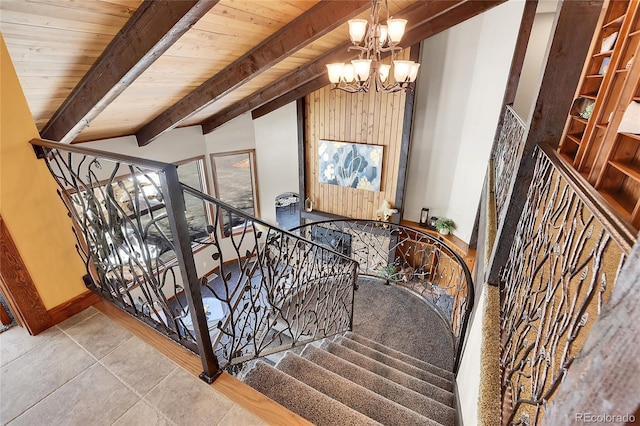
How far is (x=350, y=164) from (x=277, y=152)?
2.03 metres

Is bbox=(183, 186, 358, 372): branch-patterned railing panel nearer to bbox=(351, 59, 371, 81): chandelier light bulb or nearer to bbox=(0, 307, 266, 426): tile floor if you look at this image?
bbox=(0, 307, 266, 426): tile floor

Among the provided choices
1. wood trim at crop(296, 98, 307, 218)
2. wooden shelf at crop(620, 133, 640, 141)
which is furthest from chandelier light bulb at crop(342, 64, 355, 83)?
wood trim at crop(296, 98, 307, 218)

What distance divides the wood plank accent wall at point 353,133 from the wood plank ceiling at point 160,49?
107 centimetres

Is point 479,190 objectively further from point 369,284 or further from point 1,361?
point 1,361

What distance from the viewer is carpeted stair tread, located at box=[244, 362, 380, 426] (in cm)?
166

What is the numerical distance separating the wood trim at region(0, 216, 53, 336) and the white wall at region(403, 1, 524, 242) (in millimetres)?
5187

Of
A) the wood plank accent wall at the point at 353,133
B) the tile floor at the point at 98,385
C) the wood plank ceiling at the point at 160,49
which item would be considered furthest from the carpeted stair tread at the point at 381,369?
the wood plank accent wall at the point at 353,133

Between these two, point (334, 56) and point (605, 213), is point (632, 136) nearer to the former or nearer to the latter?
point (605, 213)

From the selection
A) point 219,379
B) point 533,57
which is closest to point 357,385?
point 219,379

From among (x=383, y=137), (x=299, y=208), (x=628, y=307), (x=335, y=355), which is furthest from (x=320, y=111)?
(x=628, y=307)

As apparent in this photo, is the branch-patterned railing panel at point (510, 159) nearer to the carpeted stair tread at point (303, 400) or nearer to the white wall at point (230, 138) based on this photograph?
the carpeted stair tread at point (303, 400)

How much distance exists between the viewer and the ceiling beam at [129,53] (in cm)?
222

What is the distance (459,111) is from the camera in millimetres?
5168

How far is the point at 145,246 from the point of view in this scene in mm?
1407
